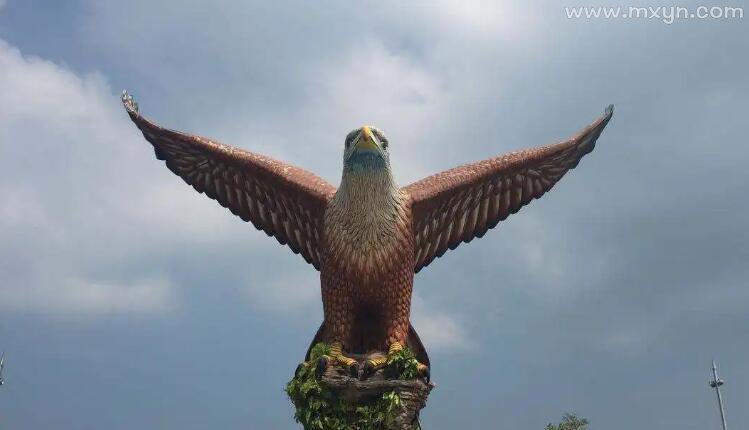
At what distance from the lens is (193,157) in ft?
23.5

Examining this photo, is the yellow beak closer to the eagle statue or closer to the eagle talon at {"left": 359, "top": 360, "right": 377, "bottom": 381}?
the eagle statue

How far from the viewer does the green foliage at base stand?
17.4 feet

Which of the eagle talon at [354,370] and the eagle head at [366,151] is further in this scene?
the eagle head at [366,151]

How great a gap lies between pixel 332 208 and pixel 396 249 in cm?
72

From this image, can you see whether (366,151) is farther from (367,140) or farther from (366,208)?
(366,208)

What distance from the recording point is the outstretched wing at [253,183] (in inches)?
263

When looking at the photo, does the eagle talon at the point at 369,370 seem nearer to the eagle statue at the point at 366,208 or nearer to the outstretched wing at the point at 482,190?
the eagle statue at the point at 366,208

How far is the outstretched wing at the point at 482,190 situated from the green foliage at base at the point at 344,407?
161 centimetres

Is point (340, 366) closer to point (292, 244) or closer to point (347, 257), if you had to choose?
point (347, 257)

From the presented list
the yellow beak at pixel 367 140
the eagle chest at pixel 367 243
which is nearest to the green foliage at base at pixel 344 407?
the eagle chest at pixel 367 243

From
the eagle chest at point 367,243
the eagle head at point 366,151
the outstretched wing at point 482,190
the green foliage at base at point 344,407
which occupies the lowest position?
the green foliage at base at point 344,407

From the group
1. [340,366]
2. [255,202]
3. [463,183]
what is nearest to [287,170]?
[255,202]

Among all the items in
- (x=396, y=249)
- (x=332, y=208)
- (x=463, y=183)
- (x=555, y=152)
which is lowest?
(x=396, y=249)

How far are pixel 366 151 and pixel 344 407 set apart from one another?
2.15 m
